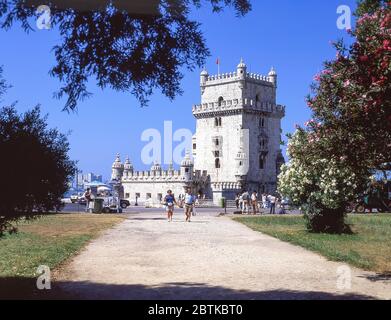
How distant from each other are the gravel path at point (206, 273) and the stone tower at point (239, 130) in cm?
4945

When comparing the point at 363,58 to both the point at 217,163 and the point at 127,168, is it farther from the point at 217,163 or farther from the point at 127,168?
the point at 127,168

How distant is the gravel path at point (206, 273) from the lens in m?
7.95

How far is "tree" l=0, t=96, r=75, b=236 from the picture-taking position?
733 cm

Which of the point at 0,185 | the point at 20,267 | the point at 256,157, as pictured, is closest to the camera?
the point at 0,185

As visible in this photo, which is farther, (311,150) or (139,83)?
(311,150)

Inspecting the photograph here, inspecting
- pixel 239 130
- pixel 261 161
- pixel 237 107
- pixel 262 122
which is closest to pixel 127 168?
pixel 239 130

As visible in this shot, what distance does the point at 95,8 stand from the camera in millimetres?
7559

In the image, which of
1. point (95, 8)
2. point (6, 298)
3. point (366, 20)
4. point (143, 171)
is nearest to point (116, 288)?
point (6, 298)

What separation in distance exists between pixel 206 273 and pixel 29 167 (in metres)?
4.19

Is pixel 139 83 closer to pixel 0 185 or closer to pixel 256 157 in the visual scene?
pixel 0 185

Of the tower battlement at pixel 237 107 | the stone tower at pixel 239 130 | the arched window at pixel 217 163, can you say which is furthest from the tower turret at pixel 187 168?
the tower battlement at pixel 237 107

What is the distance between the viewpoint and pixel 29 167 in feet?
24.6

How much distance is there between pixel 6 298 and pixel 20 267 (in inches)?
123

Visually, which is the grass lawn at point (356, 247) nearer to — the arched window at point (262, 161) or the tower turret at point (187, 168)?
the tower turret at point (187, 168)
